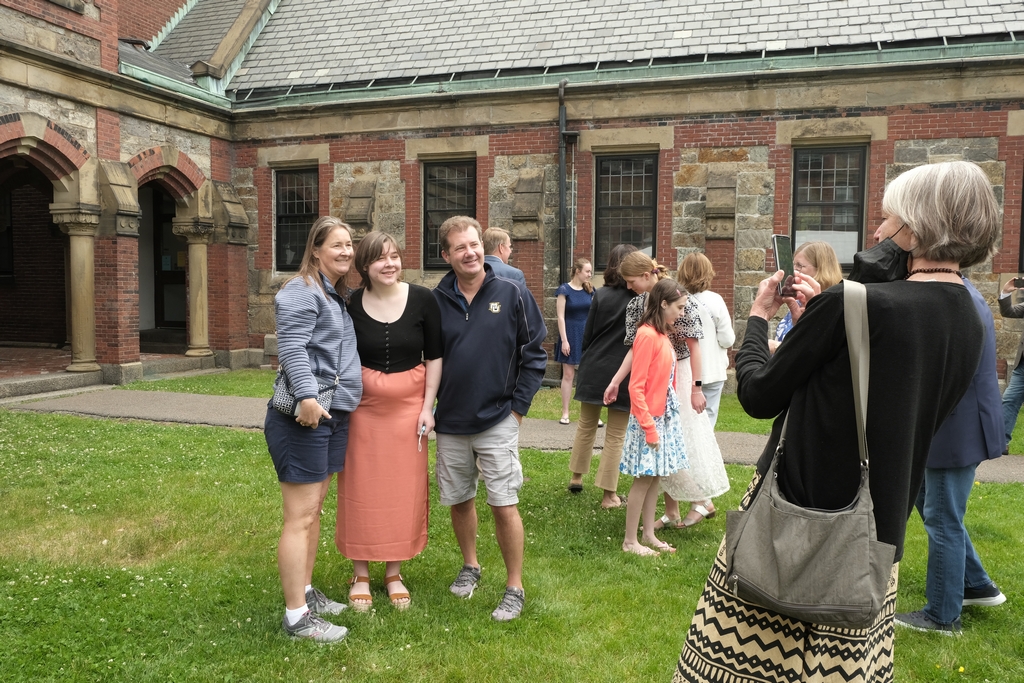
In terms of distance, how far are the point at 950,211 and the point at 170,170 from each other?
14.1 metres

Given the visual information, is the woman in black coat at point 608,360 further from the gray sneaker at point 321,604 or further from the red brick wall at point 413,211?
the red brick wall at point 413,211

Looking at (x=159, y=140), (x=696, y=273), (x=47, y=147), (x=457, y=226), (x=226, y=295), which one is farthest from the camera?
(x=226, y=295)

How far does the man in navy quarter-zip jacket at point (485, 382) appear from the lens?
399 centimetres

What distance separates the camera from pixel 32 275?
17453mm

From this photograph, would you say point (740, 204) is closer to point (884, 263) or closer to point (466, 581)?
point (466, 581)

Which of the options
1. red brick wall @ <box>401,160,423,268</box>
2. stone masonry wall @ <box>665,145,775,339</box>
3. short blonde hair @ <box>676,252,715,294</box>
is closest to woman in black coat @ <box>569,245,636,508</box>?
short blonde hair @ <box>676,252,715,294</box>

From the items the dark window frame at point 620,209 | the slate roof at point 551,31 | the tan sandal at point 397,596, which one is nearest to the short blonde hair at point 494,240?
the tan sandal at point 397,596

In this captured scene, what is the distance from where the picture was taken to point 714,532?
5.56 m

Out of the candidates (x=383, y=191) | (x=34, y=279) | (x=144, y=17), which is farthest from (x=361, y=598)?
(x=144, y=17)

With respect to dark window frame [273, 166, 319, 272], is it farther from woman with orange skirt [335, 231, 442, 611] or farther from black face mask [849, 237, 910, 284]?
black face mask [849, 237, 910, 284]

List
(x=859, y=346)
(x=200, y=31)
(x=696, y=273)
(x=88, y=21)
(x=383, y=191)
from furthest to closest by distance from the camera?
(x=200, y=31) → (x=383, y=191) → (x=88, y=21) → (x=696, y=273) → (x=859, y=346)

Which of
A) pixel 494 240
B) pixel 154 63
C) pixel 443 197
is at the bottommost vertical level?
pixel 494 240

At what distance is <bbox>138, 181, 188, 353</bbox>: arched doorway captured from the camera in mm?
17047

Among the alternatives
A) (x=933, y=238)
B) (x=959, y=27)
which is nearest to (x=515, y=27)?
(x=959, y=27)
